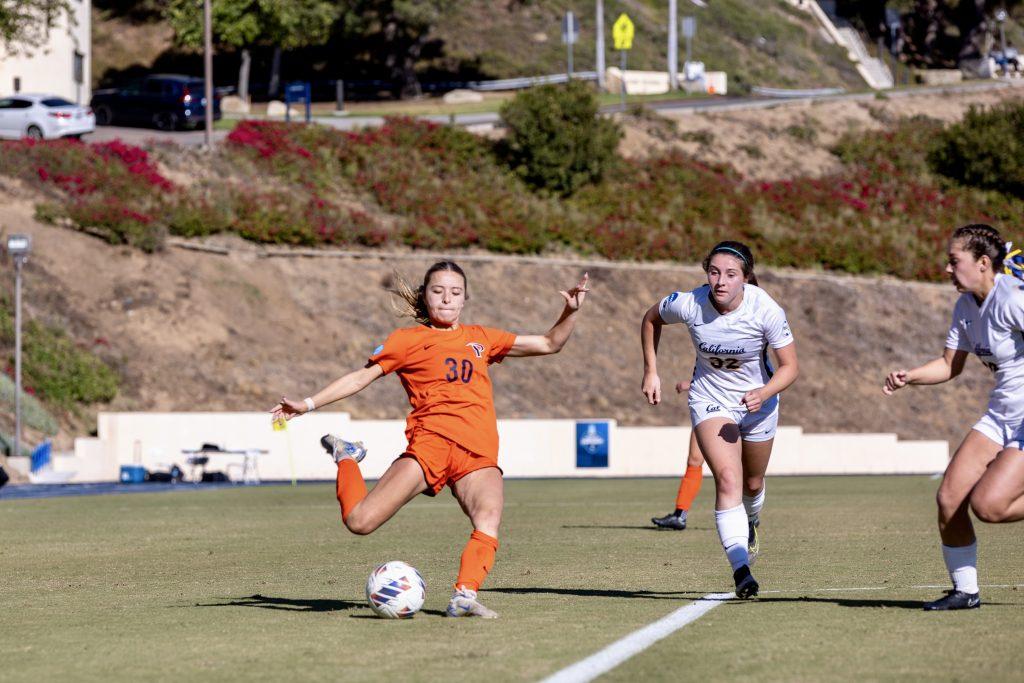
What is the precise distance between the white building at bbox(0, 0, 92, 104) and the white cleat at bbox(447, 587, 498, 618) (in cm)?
5735

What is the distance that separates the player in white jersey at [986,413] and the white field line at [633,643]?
134 cm

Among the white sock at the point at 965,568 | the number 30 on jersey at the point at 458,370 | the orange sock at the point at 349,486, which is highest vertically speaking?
the number 30 on jersey at the point at 458,370

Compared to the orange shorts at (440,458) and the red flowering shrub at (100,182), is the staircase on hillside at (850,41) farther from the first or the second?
the orange shorts at (440,458)

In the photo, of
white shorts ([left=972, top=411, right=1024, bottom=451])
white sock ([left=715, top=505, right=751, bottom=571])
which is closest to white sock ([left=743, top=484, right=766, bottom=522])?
white sock ([left=715, top=505, right=751, bottom=571])

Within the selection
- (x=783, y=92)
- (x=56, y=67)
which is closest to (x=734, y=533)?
(x=56, y=67)

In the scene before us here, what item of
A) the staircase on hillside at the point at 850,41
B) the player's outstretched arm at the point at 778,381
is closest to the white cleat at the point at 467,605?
the player's outstretched arm at the point at 778,381

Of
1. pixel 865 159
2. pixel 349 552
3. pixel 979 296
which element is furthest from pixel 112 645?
pixel 865 159

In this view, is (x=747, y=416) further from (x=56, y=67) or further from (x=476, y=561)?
(x=56, y=67)

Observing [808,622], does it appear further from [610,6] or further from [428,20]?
[610,6]

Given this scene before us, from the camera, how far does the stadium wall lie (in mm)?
33062

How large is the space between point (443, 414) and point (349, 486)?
0.68m

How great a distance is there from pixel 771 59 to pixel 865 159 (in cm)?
3619

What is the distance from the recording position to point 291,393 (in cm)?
4206

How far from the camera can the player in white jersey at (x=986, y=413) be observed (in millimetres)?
8539
